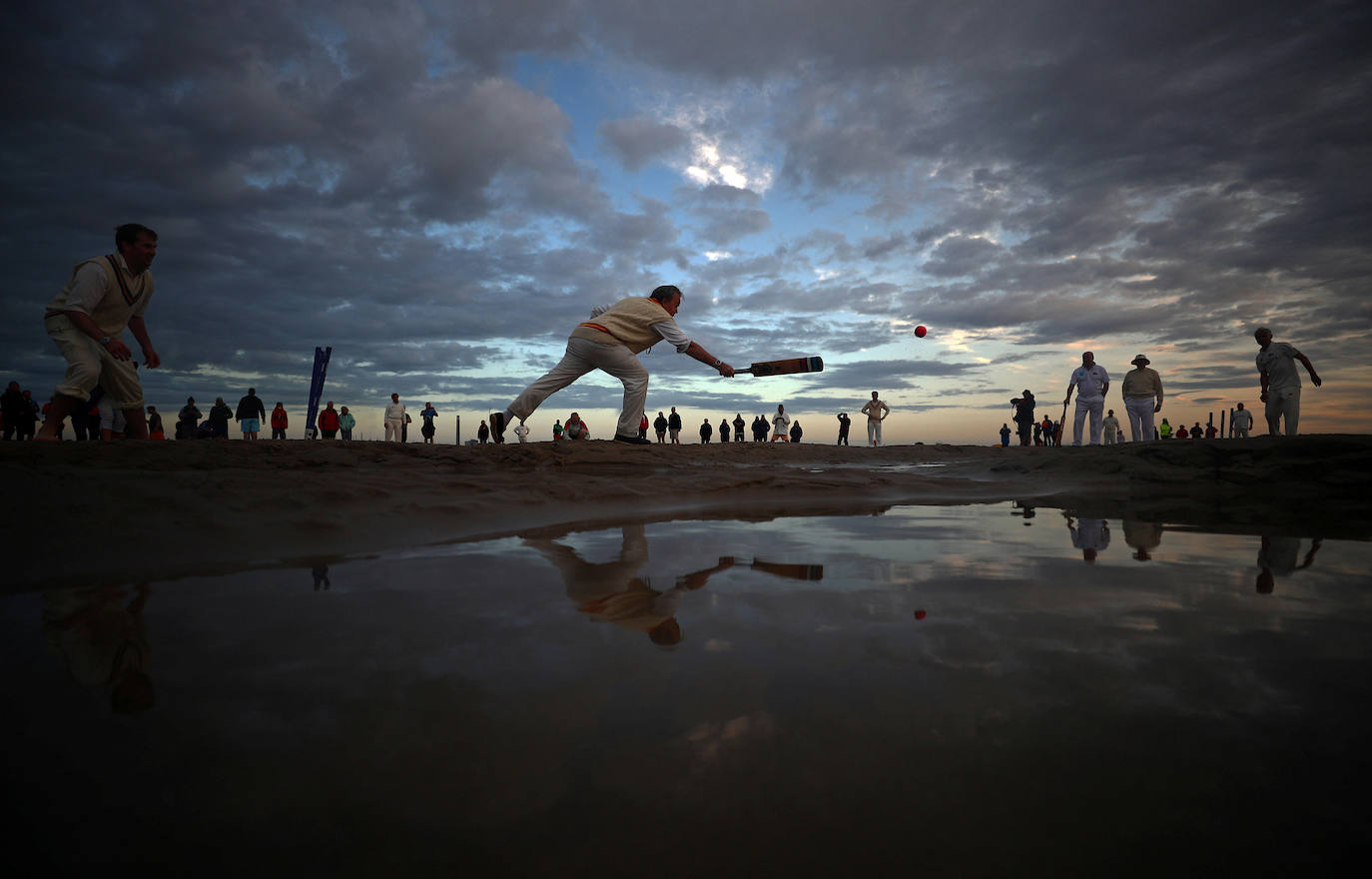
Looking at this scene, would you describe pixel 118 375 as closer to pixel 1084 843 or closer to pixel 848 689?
pixel 848 689

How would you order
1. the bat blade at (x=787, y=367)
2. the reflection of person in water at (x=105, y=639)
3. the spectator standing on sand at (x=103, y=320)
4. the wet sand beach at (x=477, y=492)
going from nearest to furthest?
the reflection of person in water at (x=105, y=639) → the wet sand beach at (x=477, y=492) → the spectator standing on sand at (x=103, y=320) → the bat blade at (x=787, y=367)

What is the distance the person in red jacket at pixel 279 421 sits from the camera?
15673 mm

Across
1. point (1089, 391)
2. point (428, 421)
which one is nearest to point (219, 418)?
point (428, 421)

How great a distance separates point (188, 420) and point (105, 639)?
55.3 ft

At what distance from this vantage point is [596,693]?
1.09 m

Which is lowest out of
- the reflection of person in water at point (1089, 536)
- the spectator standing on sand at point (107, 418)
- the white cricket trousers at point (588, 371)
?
the reflection of person in water at point (1089, 536)

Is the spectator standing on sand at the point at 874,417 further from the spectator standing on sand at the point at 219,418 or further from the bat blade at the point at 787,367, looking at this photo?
the spectator standing on sand at the point at 219,418

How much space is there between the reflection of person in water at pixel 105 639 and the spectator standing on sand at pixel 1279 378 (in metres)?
11.7

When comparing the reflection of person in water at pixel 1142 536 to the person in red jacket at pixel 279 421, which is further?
the person in red jacket at pixel 279 421

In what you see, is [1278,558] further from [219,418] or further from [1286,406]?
[219,418]

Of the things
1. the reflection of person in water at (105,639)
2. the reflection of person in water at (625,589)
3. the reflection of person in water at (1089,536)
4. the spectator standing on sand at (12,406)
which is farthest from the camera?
the spectator standing on sand at (12,406)

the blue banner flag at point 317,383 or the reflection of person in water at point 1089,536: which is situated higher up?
the blue banner flag at point 317,383

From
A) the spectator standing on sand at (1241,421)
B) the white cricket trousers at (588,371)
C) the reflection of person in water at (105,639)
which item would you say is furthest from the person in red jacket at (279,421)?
the spectator standing on sand at (1241,421)

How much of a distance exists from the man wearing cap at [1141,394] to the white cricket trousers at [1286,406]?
1.78 m
